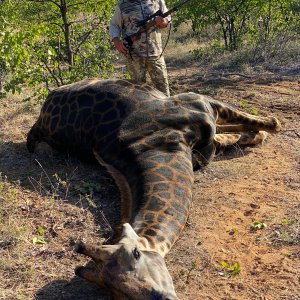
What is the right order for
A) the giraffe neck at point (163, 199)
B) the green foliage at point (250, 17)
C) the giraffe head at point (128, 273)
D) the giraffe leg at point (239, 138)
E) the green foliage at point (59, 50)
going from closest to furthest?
1. the giraffe head at point (128, 273)
2. the giraffe neck at point (163, 199)
3. the giraffe leg at point (239, 138)
4. the green foliage at point (59, 50)
5. the green foliage at point (250, 17)

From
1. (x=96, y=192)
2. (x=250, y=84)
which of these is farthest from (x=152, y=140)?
(x=250, y=84)

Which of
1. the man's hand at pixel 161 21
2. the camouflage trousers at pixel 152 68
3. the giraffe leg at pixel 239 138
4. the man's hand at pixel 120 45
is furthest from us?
the camouflage trousers at pixel 152 68

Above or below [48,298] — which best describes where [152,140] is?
above

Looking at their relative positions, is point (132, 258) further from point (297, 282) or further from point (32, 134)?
point (32, 134)

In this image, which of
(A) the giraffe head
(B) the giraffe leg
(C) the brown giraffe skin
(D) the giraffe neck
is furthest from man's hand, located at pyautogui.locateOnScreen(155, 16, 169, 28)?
(A) the giraffe head

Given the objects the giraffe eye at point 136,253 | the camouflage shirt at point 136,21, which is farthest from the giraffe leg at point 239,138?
the giraffe eye at point 136,253

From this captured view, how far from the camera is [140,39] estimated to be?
6.32 metres

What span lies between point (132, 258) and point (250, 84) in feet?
21.3

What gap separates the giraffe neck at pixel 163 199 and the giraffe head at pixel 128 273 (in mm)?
403

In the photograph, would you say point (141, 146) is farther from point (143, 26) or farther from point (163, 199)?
point (143, 26)

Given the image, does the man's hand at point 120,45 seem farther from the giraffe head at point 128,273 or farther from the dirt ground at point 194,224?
the giraffe head at point 128,273

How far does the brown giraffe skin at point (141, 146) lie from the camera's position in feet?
9.40

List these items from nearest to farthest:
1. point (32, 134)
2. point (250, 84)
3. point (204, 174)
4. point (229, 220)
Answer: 1. point (229, 220)
2. point (204, 174)
3. point (32, 134)
4. point (250, 84)

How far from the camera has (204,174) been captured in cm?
516
